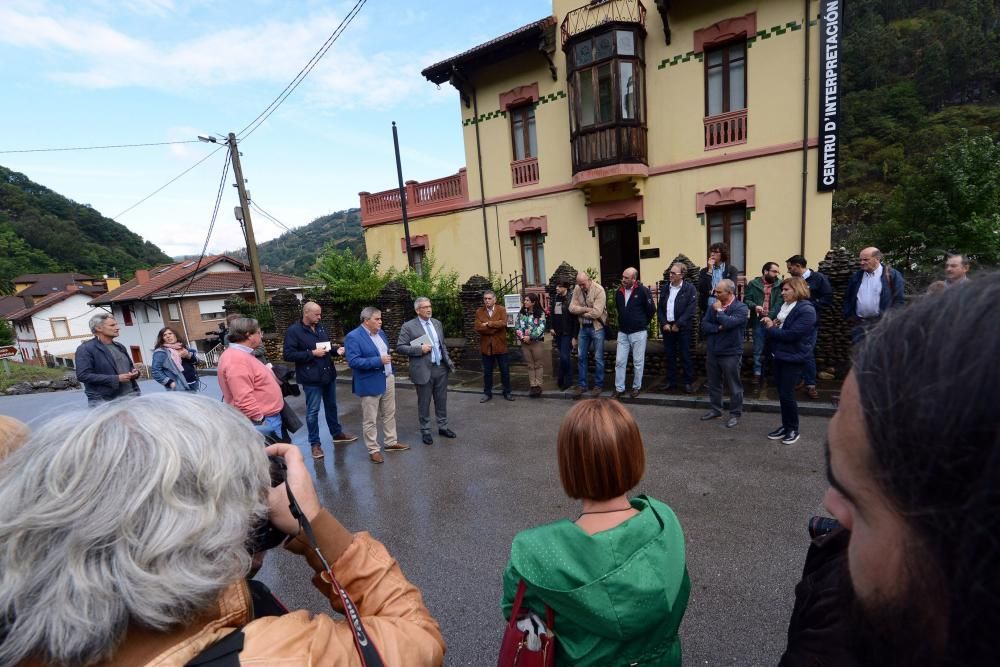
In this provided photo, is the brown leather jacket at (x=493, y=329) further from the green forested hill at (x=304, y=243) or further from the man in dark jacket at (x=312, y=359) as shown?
the green forested hill at (x=304, y=243)

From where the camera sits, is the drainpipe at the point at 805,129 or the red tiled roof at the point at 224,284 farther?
the red tiled roof at the point at 224,284

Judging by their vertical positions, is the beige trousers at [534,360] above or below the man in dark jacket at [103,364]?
below

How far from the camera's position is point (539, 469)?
4.87 m

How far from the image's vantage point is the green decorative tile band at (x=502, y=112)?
491 inches

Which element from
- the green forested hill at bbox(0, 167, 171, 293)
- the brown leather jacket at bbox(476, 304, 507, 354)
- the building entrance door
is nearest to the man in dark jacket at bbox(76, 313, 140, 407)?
the brown leather jacket at bbox(476, 304, 507, 354)

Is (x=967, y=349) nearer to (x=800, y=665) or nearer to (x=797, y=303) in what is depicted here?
(x=800, y=665)

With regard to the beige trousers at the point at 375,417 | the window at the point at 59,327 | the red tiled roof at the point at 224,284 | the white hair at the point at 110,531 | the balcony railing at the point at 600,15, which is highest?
the balcony railing at the point at 600,15

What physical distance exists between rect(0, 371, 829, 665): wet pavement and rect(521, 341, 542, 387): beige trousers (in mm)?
1078

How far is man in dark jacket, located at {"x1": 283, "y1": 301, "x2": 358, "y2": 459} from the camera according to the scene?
18.7 ft

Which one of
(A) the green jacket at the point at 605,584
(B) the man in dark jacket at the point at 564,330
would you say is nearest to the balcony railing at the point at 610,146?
(B) the man in dark jacket at the point at 564,330

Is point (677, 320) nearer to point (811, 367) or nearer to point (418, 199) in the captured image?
point (811, 367)

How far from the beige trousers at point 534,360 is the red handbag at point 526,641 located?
628cm

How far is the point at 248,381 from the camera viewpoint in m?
4.59

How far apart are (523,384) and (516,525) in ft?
15.7
